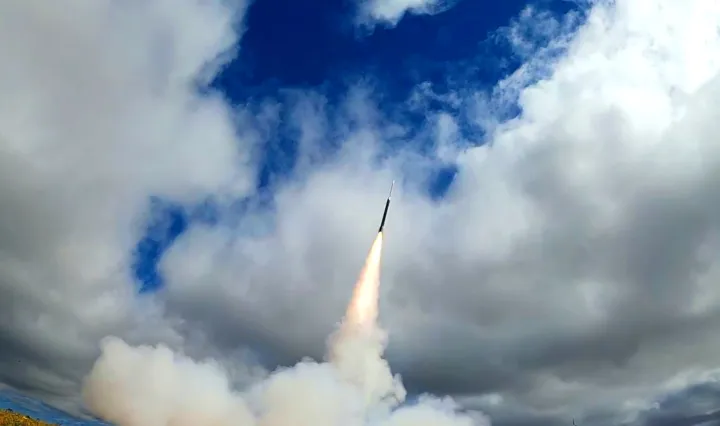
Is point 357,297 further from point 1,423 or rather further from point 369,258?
point 1,423

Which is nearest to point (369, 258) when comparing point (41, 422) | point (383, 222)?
point (383, 222)

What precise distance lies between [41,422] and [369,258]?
173ft

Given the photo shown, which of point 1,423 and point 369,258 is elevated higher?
point 369,258

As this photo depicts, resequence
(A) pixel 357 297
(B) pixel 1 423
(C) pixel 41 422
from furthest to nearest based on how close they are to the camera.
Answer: (A) pixel 357 297, (C) pixel 41 422, (B) pixel 1 423

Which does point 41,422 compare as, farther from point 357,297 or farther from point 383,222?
point 383,222

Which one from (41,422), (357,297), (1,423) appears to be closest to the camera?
(1,423)

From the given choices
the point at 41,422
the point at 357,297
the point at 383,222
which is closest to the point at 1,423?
the point at 41,422

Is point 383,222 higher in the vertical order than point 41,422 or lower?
higher

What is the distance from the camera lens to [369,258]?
8638 cm

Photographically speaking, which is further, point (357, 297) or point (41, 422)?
point (357, 297)

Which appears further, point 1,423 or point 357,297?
point 357,297

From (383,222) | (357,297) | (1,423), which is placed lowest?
(1,423)

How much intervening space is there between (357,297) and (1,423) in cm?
5063

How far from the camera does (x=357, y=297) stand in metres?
90.1
